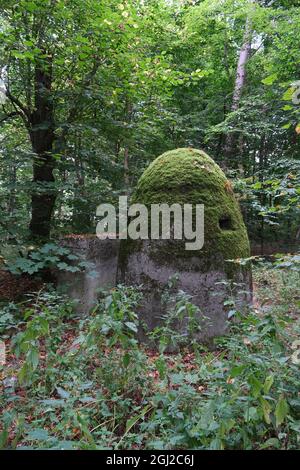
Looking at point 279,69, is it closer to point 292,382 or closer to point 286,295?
point 286,295

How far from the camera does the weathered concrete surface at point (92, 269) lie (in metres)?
5.33

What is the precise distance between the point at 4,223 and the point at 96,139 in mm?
2350

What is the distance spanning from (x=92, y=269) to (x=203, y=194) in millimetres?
2164

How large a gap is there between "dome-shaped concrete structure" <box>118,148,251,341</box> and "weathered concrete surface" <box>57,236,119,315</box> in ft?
3.07

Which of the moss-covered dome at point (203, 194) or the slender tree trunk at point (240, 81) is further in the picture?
the slender tree trunk at point (240, 81)

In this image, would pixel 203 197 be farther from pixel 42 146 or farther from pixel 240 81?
pixel 240 81

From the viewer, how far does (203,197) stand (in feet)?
14.1

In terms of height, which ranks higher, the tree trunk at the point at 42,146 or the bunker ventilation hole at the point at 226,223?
the tree trunk at the point at 42,146

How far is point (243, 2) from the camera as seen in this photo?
9547 millimetres

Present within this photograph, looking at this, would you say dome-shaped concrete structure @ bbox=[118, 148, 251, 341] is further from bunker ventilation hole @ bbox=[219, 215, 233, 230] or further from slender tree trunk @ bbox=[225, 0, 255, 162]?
slender tree trunk @ bbox=[225, 0, 255, 162]

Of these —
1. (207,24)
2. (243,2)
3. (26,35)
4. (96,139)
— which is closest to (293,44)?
(243,2)

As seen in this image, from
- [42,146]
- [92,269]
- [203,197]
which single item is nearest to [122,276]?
[92,269]
